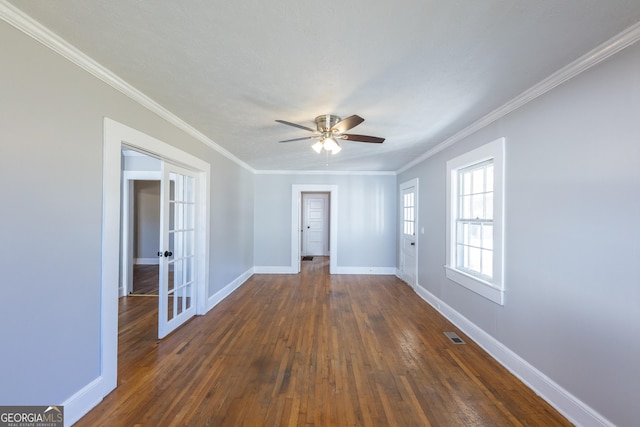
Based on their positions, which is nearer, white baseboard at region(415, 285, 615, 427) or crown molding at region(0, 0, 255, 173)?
crown molding at region(0, 0, 255, 173)

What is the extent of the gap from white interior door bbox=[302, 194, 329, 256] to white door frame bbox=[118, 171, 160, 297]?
492cm

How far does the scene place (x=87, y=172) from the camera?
5.69ft

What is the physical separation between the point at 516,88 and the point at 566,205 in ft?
3.21

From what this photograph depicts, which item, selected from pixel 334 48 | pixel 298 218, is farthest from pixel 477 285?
pixel 298 218

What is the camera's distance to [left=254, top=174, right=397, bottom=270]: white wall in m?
5.84

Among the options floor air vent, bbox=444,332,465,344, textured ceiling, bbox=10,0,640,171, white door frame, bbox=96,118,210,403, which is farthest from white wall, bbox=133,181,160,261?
floor air vent, bbox=444,332,465,344

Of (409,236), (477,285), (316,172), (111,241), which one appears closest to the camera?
(111,241)

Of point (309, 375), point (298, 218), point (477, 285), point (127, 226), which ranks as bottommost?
point (309, 375)

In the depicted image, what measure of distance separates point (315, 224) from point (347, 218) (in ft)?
9.54

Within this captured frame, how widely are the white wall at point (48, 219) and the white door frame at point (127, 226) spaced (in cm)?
284

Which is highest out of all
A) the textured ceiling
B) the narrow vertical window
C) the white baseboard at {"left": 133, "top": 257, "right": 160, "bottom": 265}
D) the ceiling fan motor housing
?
the textured ceiling

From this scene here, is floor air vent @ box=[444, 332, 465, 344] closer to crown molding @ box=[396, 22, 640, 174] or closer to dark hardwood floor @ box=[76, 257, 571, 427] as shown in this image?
dark hardwood floor @ box=[76, 257, 571, 427]

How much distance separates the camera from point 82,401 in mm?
1706

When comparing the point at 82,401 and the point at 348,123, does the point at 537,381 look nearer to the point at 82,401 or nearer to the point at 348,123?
the point at 348,123
